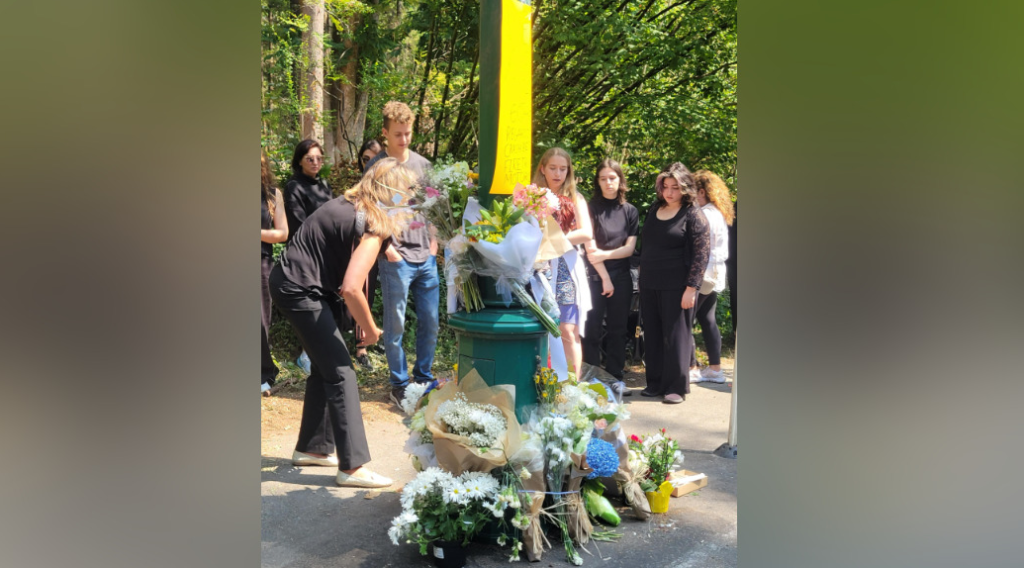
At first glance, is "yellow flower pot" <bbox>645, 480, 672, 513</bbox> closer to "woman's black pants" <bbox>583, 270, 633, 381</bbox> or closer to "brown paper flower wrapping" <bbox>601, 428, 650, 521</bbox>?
"brown paper flower wrapping" <bbox>601, 428, 650, 521</bbox>

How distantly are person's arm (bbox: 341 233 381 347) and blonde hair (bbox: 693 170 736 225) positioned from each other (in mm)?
3368

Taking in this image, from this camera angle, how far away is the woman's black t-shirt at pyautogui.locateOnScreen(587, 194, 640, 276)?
6.19m

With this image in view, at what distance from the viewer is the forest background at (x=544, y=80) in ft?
25.2

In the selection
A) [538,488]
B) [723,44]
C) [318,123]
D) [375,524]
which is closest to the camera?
[538,488]

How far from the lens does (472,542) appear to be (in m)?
3.40

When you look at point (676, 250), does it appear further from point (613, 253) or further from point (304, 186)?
point (304, 186)

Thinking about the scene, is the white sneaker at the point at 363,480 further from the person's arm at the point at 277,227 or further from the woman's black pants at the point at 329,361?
the person's arm at the point at 277,227

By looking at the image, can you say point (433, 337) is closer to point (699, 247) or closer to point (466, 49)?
point (699, 247)

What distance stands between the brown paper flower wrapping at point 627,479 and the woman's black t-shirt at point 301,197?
3303 mm

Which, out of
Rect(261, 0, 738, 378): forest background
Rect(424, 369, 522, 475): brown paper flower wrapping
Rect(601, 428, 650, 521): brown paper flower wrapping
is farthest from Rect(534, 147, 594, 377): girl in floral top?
Rect(261, 0, 738, 378): forest background
